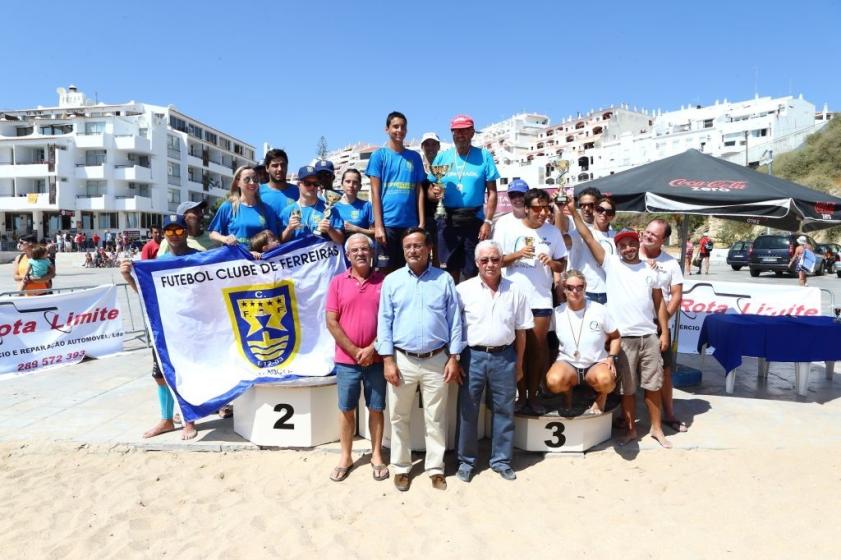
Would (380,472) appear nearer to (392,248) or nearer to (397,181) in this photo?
(392,248)

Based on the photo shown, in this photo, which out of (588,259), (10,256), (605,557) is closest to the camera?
(605,557)

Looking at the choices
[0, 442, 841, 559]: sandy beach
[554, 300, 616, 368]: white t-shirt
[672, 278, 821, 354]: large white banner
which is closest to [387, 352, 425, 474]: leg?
[0, 442, 841, 559]: sandy beach

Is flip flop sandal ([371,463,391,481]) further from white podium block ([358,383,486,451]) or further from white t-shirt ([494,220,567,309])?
white t-shirt ([494,220,567,309])

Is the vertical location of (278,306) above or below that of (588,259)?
below

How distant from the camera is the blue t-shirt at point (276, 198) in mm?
5363

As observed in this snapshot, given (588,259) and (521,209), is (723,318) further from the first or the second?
(521,209)

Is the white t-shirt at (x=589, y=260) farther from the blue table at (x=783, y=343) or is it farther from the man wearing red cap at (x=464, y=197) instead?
the blue table at (x=783, y=343)

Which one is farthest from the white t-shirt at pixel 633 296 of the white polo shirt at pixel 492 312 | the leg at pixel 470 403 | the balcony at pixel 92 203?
the balcony at pixel 92 203

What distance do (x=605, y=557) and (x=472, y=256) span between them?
9.53ft

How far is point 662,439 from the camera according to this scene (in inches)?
191

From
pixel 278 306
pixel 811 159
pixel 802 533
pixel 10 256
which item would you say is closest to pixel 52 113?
pixel 10 256

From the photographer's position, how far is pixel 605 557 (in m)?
3.35

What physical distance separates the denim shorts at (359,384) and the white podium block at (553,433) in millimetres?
1293

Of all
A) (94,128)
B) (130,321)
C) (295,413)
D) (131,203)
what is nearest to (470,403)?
(295,413)
